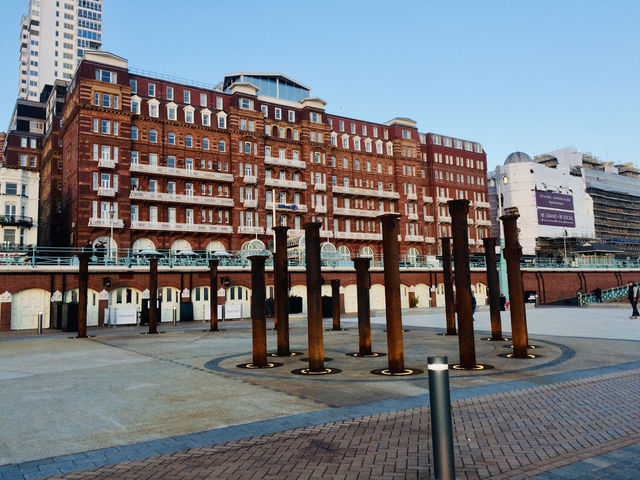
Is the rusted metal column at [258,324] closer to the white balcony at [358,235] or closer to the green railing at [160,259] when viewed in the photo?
the green railing at [160,259]

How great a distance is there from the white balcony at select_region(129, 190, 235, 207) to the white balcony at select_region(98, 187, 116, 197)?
2.05m

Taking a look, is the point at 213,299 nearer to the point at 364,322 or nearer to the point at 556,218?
the point at 364,322

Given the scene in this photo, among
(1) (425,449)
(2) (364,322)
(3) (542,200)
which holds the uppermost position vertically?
(3) (542,200)

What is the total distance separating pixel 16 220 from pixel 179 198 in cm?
1799

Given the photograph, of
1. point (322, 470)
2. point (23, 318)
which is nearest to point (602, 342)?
point (322, 470)

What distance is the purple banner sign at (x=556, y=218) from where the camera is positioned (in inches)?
3383

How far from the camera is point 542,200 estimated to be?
284 ft

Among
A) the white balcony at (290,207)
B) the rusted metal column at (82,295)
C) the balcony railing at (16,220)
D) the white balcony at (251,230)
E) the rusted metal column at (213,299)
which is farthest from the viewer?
the white balcony at (290,207)

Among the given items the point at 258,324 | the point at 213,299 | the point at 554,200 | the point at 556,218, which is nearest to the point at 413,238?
the point at 556,218

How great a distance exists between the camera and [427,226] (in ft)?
230

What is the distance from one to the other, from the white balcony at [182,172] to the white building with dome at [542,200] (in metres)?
52.3

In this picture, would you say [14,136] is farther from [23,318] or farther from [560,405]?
[560,405]

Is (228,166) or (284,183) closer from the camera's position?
(228,166)

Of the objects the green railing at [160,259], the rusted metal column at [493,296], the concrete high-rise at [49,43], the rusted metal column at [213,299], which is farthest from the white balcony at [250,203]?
the concrete high-rise at [49,43]
